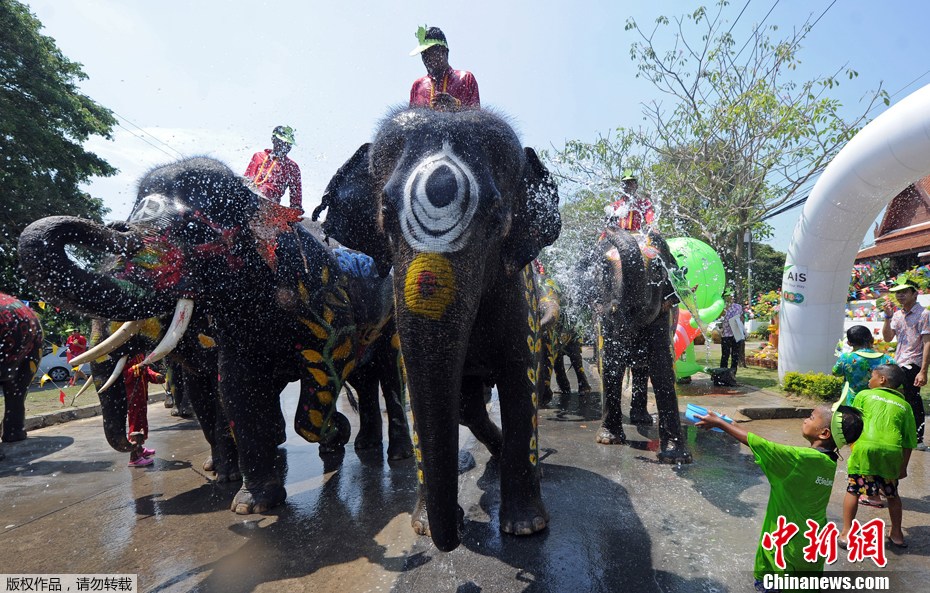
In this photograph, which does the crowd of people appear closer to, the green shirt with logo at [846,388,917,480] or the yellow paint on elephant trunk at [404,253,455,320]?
the green shirt with logo at [846,388,917,480]

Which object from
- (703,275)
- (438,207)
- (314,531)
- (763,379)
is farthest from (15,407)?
(763,379)

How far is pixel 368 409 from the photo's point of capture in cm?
557

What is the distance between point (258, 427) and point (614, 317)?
299 centimetres

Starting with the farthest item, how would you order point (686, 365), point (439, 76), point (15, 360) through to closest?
point (686, 365)
point (15, 360)
point (439, 76)

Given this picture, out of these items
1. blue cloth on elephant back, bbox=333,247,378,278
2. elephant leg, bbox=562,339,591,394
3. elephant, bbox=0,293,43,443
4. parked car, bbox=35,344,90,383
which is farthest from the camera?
parked car, bbox=35,344,90,383

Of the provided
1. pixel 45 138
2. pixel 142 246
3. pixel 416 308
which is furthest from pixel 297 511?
pixel 45 138

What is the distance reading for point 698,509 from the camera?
11.7 ft

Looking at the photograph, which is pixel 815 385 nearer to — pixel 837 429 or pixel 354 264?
pixel 837 429

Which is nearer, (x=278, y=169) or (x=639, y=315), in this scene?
(x=639, y=315)

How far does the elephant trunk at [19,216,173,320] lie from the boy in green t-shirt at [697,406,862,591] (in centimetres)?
301

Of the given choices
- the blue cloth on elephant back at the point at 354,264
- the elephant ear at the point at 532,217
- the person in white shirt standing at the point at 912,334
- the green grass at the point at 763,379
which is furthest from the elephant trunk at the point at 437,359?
the green grass at the point at 763,379

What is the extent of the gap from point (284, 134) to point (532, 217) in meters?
3.17

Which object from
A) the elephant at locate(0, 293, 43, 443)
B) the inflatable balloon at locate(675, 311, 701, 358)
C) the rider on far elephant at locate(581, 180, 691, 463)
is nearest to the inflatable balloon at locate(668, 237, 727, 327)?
the inflatable balloon at locate(675, 311, 701, 358)

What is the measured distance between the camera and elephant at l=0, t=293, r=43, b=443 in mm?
6582
